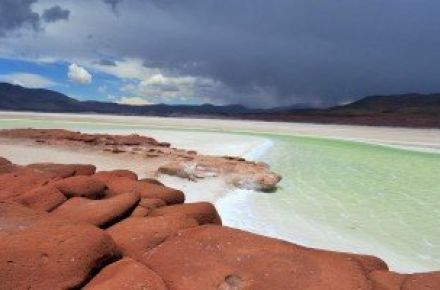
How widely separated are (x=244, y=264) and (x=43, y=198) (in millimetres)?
3076

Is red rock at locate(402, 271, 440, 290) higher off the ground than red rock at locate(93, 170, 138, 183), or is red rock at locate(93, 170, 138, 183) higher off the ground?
red rock at locate(93, 170, 138, 183)

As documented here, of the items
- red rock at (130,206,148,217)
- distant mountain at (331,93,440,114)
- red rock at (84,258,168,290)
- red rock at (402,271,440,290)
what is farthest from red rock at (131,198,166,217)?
distant mountain at (331,93,440,114)

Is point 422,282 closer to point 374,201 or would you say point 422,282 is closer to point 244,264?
point 244,264

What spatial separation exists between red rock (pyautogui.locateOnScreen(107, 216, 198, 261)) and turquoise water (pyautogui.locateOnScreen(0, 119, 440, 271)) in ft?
13.1

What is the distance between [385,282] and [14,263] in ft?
10.9

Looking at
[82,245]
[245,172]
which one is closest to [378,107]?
[245,172]

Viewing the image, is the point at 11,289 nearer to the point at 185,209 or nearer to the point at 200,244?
the point at 200,244

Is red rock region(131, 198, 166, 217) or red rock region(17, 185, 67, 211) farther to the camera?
red rock region(131, 198, 166, 217)

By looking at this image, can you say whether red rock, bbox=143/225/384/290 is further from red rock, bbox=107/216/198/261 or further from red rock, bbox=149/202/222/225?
red rock, bbox=149/202/222/225

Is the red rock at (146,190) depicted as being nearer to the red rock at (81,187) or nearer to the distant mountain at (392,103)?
the red rock at (81,187)

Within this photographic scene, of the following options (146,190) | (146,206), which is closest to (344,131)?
(146,190)

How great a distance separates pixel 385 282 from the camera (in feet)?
17.2

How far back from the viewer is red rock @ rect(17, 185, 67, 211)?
6964mm

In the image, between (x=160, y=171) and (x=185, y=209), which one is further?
(x=160, y=171)
